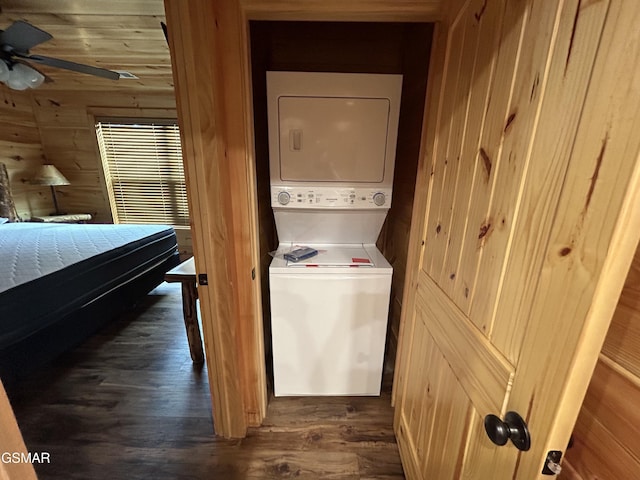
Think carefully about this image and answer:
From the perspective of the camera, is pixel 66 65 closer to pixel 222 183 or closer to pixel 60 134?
pixel 222 183

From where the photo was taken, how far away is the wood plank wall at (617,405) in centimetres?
46

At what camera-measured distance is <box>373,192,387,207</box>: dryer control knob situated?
156 centimetres

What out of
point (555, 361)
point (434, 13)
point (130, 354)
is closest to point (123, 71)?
point (130, 354)

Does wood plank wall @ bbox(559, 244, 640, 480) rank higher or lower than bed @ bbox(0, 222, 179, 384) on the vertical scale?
higher

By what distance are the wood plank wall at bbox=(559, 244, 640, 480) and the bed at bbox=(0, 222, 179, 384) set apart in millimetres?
2309

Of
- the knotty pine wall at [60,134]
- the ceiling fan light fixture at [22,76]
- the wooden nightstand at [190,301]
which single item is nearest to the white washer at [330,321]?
the wooden nightstand at [190,301]

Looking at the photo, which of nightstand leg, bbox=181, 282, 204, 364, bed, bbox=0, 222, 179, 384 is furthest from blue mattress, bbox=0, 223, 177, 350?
nightstand leg, bbox=181, 282, 204, 364

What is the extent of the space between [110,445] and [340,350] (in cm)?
128

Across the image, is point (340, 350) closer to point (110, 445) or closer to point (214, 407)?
point (214, 407)

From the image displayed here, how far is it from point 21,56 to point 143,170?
213cm

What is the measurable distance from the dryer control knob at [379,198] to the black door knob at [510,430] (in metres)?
1.15

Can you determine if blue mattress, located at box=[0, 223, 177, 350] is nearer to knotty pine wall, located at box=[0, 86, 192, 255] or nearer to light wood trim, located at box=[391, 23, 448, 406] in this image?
knotty pine wall, located at box=[0, 86, 192, 255]

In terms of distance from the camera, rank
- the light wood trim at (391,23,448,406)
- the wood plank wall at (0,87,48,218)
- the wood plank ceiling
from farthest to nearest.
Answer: the wood plank wall at (0,87,48,218) < the wood plank ceiling < the light wood trim at (391,23,448,406)

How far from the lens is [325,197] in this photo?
153 centimetres
